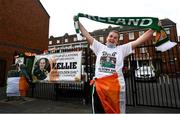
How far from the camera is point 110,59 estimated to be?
106 inches

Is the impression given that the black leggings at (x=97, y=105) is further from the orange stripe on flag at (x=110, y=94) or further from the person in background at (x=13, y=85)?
the person in background at (x=13, y=85)

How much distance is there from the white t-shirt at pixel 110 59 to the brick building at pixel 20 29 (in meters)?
13.6

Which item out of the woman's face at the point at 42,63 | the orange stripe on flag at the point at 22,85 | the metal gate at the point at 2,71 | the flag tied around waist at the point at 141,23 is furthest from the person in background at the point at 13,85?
the metal gate at the point at 2,71

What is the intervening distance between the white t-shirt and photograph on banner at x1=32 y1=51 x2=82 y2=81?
444 centimetres

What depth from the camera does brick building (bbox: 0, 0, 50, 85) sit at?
55.1ft

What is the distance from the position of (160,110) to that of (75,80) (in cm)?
321

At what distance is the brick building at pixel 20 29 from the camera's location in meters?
16.8

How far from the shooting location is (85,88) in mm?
7484

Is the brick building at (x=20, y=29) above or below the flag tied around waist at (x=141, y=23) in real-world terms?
above

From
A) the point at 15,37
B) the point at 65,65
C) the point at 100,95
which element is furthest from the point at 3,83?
the point at 100,95

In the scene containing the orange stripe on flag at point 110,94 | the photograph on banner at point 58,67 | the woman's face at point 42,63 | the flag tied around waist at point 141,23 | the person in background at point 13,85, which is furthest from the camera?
the woman's face at point 42,63

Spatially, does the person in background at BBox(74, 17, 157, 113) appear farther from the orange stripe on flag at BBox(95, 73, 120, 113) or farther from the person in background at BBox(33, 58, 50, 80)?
the person in background at BBox(33, 58, 50, 80)

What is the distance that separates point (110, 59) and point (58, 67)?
5397 millimetres

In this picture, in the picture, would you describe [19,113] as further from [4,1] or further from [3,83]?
[4,1]
